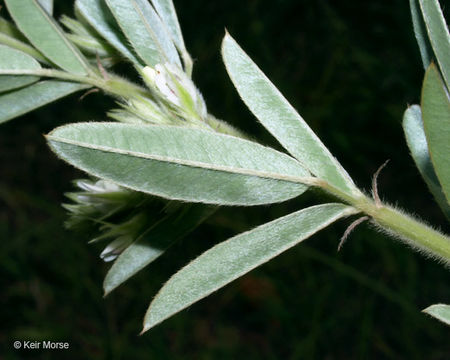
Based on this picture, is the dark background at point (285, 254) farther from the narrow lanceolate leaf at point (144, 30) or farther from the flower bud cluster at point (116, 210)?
the narrow lanceolate leaf at point (144, 30)

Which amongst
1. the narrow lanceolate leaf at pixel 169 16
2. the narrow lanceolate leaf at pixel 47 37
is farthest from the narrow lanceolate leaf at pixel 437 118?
the narrow lanceolate leaf at pixel 47 37

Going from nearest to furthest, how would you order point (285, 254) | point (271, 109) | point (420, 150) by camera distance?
point (271, 109) → point (420, 150) → point (285, 254)

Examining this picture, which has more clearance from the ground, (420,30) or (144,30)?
(144,30)

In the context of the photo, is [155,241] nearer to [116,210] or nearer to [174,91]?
[116,210]

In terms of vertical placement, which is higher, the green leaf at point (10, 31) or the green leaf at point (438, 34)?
the green leaf at point (10, 31)

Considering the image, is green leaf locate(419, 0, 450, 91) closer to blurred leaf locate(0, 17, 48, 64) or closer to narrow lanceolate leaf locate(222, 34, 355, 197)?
narrow lanceolate leaf locate(222, 34, 355, 197)

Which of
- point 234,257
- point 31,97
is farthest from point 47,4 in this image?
point 234,257
